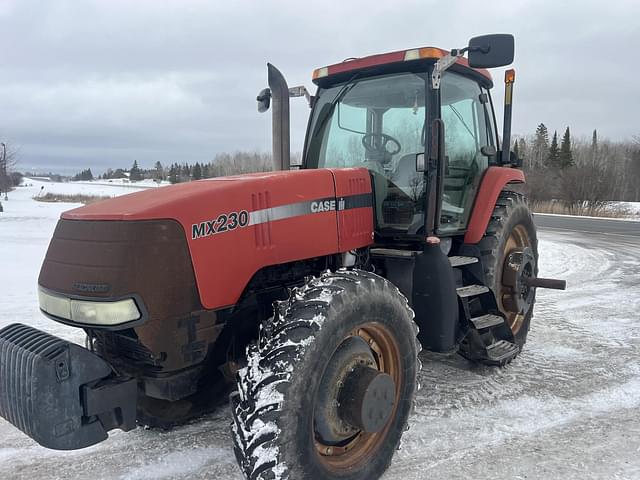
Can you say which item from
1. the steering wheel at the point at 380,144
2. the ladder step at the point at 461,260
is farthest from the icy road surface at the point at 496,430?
the steering wheel at the point at 380,144

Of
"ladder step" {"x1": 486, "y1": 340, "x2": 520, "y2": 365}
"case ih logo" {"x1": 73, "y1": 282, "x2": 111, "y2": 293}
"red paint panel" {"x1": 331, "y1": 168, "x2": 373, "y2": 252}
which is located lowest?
"ladder step" {"x1": 486, "y1": 340, "x2": 520, "y2": 365}

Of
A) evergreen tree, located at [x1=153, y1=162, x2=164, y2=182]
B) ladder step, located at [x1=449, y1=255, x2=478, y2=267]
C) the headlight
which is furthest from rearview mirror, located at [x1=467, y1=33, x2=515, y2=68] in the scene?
evergreen tree, located at [x1=153, y1=162, x2=164, y2=182]

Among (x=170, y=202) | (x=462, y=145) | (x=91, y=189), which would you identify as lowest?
(x=91, y=189)

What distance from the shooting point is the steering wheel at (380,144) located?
366cm

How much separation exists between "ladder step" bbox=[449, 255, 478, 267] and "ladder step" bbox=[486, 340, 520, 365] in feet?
2.21

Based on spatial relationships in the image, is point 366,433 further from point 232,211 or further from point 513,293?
point 513,293

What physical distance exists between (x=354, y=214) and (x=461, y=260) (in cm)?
113

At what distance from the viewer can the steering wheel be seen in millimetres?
3664

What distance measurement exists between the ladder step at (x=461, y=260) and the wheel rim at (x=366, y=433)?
1.12 metres

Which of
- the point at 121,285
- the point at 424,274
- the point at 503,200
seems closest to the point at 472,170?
the point at 503,200

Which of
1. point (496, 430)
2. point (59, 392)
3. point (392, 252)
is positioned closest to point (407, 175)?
point (392, 252)

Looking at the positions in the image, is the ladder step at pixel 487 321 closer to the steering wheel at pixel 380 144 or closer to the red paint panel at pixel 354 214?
the red paint panel at pixel 354 214

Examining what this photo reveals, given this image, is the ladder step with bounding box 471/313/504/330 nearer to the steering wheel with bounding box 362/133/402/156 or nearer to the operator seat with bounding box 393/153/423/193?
the operator seat with bounding box 393/153/423/193

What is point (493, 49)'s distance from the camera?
3059 mm
